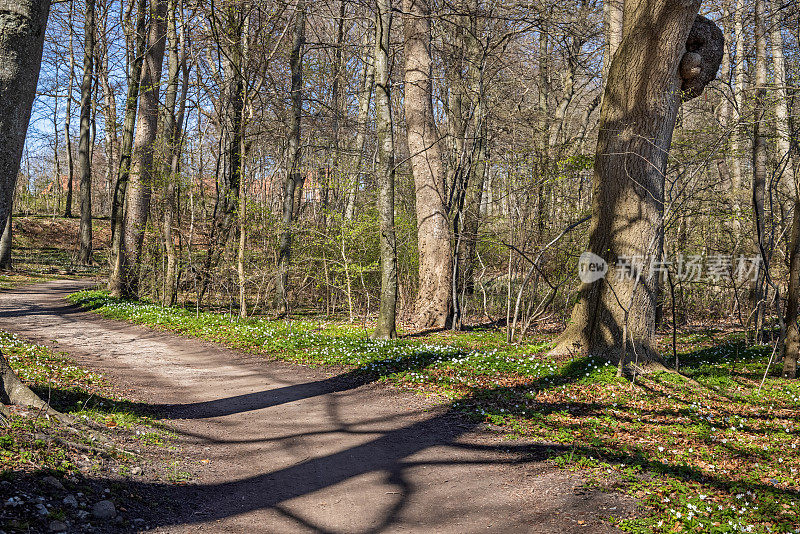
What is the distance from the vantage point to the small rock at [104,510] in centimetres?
377

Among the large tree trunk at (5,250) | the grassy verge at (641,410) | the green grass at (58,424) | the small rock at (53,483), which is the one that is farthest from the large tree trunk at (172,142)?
the small rock at (53,483)

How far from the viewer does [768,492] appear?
4504 millimetres

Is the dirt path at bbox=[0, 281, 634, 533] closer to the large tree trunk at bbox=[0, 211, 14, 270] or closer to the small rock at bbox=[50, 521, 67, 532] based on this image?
the small rock at bbox=[50, 521, 67, 532]

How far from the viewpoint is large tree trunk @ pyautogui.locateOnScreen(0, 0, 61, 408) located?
438 cm

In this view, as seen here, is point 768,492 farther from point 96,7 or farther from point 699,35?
point 96,7

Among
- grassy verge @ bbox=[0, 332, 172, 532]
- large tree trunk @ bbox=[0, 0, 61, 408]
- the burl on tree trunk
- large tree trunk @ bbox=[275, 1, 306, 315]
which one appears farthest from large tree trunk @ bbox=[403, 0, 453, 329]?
large tree trunk @ bbox=[0, 0, 61, 408]

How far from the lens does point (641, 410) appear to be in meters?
6.72

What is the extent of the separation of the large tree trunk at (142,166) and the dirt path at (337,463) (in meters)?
8.50

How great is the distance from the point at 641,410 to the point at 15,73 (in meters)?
7.43

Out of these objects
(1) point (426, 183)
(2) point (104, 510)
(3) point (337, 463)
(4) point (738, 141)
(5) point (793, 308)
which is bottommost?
(3) point (337, 463)

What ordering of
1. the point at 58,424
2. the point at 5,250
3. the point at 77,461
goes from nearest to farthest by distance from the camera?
the point at 77,461
the point at 58,424
the point at 5,250

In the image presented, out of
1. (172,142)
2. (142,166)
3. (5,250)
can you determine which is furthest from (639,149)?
(5,250)

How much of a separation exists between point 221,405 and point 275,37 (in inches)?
455

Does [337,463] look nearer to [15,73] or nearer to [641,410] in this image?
[641,410]
